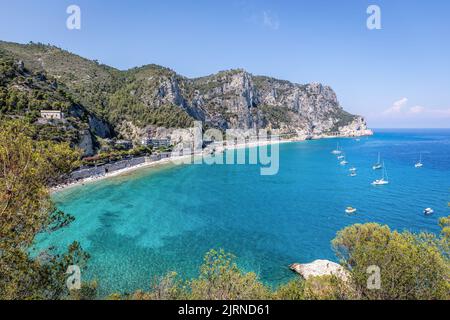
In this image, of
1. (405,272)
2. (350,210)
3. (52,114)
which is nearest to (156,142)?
(52,114)

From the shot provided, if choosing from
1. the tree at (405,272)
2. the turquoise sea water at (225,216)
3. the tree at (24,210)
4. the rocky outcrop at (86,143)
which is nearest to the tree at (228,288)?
the tree at (405,272)

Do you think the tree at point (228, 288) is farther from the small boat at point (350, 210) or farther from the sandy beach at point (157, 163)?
the small boat at point (350, 210)

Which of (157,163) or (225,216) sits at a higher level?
(157,163)

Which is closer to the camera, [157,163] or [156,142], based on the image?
[157,163]

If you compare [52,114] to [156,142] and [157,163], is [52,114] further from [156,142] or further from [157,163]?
[156,142]

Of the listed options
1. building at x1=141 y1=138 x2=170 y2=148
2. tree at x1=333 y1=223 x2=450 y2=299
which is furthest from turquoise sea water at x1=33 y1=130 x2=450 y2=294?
building at x1=141 y1=138 x2=170 y2=148
